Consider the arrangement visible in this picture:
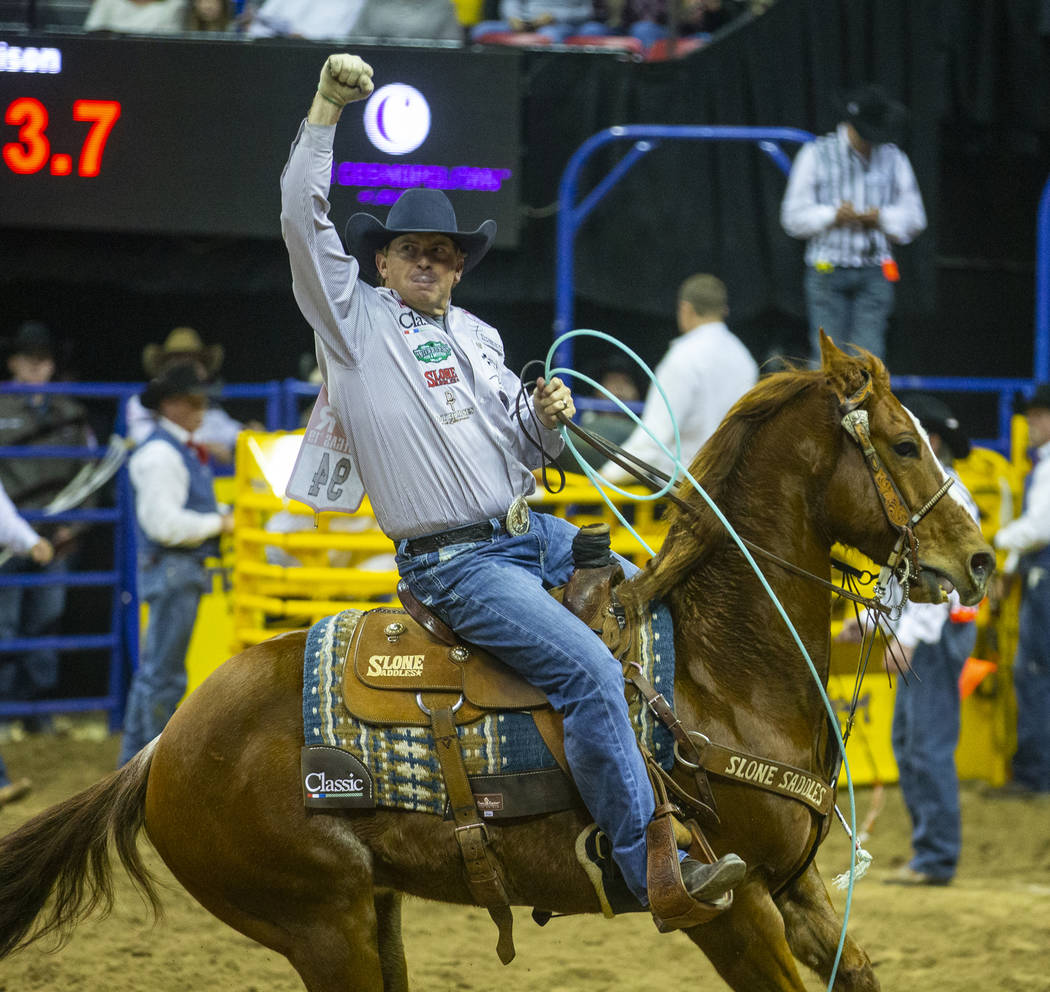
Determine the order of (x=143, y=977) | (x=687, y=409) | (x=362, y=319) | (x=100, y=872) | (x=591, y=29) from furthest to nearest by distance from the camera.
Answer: (x=591, y=29) → (x=687, y=409) → (x=143, y=977) → (x=100, y=872) → (x=362, y=319)

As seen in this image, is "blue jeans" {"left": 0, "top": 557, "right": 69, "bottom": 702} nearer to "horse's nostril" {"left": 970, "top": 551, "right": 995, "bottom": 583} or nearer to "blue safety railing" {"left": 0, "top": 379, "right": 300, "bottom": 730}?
"blue safety railing" {"left": 0, "top": 379, "right": 300, "bottom": 730}

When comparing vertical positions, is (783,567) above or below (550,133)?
below

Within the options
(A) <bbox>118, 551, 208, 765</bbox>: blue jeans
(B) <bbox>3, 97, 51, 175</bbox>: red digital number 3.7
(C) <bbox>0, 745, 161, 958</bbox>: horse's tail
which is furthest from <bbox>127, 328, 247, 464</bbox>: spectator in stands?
(C) <bbox>0, 745, 161, 958</bbox>: horse's tail

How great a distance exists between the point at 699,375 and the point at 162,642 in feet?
10.7

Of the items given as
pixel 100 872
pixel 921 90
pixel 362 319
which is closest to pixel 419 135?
pixel 921 90

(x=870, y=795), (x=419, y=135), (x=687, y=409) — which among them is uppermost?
(x=419, y=135)

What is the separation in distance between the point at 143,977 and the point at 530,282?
511cm

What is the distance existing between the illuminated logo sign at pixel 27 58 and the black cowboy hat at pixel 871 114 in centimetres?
454

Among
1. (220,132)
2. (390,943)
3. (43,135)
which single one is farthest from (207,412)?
(390,943)

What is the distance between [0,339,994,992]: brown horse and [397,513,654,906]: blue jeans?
0.21m

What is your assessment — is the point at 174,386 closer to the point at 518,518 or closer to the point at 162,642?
the point at 162,642

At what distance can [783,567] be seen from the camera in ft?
12.7

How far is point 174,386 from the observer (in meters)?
7.75

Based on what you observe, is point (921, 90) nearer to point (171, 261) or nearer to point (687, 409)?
point (687, 409)
